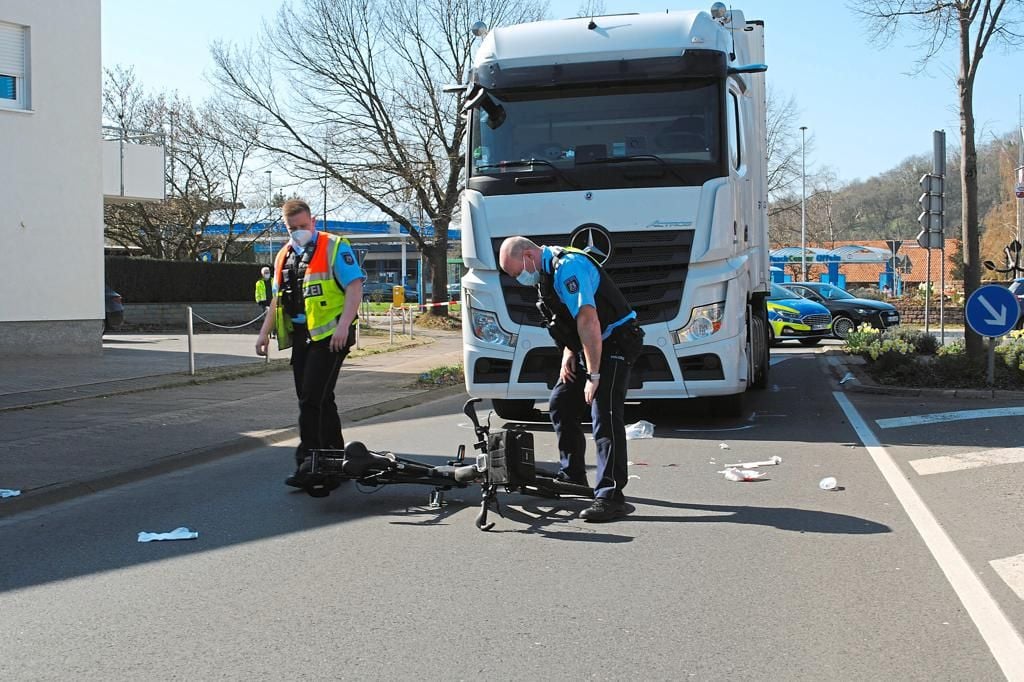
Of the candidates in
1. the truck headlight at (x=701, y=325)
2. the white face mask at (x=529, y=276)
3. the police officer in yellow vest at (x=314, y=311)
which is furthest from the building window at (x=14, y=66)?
the white face mask at (x=529, y=276)

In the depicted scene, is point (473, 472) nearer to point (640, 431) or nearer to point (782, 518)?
point (782, 518)

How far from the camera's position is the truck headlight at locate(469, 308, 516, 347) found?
10.2 meters

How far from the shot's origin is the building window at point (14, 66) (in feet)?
62.4

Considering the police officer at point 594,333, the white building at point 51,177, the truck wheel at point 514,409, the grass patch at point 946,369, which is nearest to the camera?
the police officer at point 594,333

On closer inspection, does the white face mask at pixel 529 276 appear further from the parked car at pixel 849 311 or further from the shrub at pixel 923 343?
the parked car at pixel 849 311

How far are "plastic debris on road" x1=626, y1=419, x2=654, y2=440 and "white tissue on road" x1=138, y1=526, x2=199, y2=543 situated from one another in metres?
4.84

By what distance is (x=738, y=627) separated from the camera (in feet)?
15.7

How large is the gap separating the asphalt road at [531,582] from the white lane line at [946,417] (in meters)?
2.22

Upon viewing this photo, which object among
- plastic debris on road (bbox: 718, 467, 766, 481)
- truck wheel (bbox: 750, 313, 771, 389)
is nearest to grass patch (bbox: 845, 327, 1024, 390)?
truck wheel (bbox: 750, 313, 771, 389)

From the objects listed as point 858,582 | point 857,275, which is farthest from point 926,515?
point 857,275

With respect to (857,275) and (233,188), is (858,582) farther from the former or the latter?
(857,275)

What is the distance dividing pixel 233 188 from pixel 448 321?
11935 millimetres

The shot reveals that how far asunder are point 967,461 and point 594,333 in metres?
3.93

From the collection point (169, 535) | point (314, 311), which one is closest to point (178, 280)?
point (314, 311)
